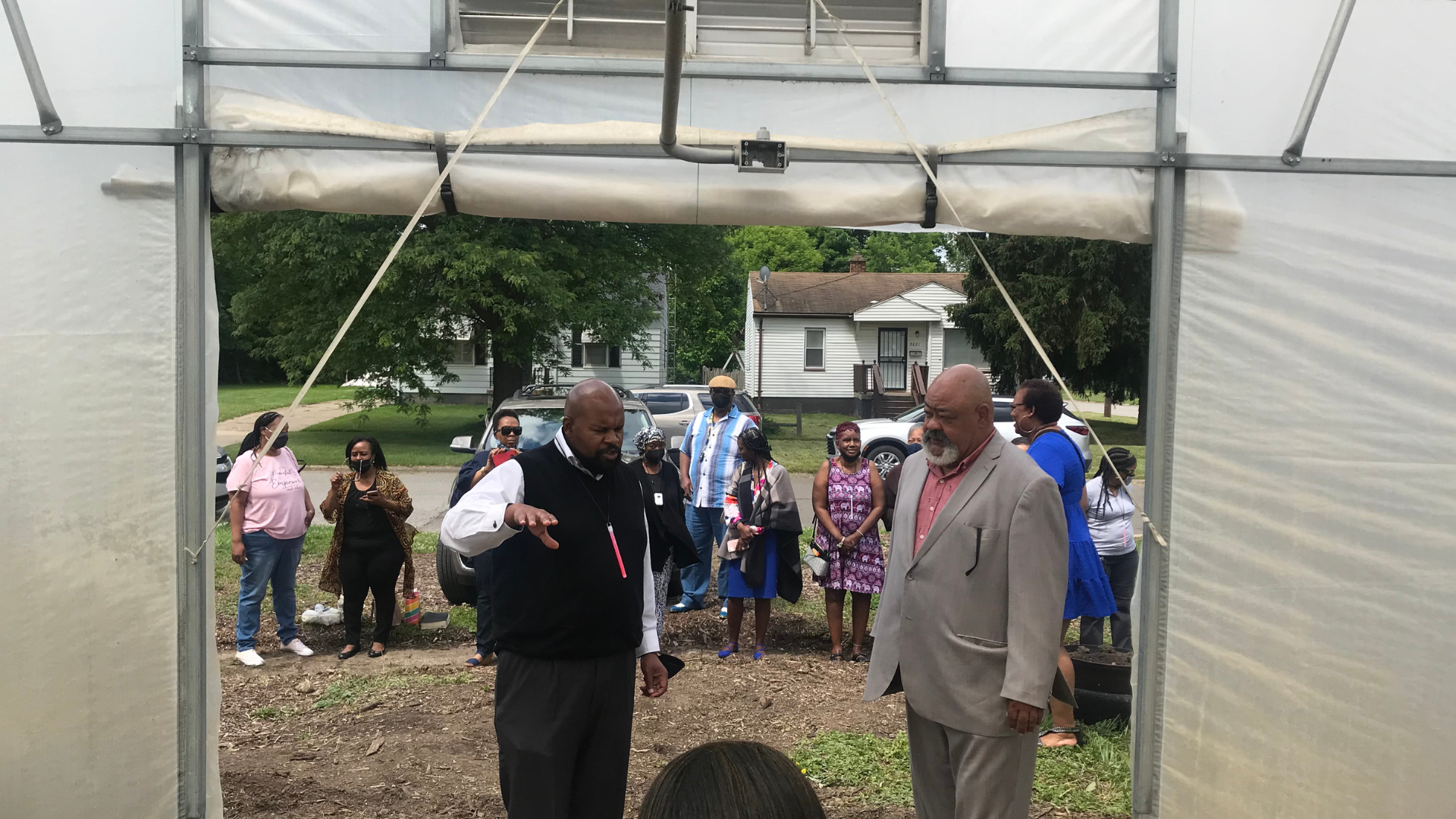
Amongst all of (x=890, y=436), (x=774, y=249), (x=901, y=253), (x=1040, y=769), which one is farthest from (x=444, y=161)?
(x=901, y=253)

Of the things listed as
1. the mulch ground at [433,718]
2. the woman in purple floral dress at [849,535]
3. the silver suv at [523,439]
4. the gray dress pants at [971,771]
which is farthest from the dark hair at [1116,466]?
the silver suv at [523,439]

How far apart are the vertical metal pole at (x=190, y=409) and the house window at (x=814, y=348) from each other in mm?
37565

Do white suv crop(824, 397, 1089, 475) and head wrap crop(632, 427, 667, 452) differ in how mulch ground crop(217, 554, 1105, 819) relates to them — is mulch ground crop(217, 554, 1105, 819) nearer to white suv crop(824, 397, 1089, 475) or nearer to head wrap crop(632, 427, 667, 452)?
head wrap crop(632, 427, 667, 452)

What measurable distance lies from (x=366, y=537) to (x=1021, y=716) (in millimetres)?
5527

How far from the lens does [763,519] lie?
7.93 metres

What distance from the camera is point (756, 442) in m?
8.08

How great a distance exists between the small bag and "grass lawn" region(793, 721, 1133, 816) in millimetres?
3603

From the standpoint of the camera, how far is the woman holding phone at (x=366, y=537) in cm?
778

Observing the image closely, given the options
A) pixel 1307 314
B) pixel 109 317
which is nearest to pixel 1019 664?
pixel 1307 314

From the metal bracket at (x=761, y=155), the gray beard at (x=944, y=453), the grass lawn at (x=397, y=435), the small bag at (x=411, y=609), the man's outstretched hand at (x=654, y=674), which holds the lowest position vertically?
the small bag at (x=411, y=609)

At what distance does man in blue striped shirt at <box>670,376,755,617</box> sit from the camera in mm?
8703

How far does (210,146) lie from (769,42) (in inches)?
86.9

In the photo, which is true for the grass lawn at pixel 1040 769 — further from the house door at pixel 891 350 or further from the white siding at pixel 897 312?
the house door at pixel 891 350

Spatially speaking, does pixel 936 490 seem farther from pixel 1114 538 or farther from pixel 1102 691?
pixel 1114 538
